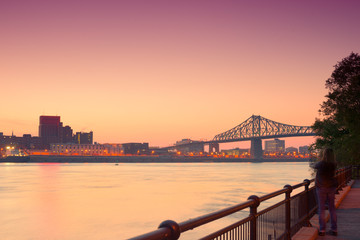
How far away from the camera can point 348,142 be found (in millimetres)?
38125

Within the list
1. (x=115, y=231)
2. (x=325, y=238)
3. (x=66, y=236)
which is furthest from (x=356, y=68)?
(x=325, y=238)

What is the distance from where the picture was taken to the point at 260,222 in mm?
6367

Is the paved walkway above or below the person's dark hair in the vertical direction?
below

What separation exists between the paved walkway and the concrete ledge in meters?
0.23

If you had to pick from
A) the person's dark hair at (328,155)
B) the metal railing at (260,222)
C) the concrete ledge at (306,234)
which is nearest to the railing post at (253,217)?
the metal railing at (260,222)

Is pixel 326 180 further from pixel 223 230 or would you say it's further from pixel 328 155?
pixel 223 230

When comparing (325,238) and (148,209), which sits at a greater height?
(325,238)

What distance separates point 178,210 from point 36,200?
1903 centimetres

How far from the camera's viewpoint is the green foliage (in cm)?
3692

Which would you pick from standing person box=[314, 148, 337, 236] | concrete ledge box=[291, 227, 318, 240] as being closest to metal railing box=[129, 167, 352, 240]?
concrete ledge box=[291, 227, 318, 240]

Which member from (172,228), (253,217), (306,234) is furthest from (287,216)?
(172,228)

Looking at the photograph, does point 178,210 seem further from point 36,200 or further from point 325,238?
point 325,238

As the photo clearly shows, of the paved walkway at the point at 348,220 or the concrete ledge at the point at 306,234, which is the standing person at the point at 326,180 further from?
the paved walkway at the point at 348,220

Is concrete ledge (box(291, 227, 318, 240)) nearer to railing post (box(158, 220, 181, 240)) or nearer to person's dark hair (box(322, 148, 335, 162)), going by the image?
person's dark hair (box(322, 148, 335, 162))
